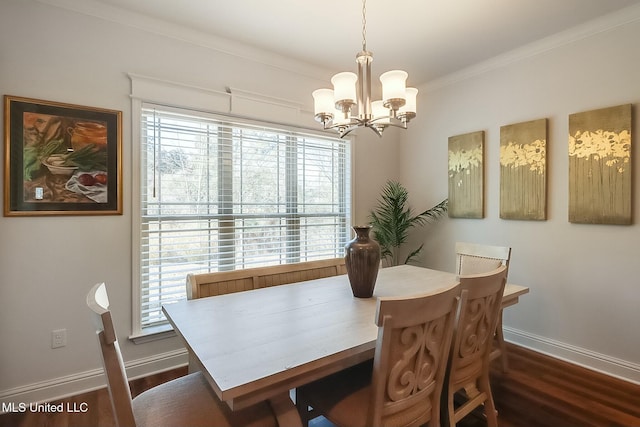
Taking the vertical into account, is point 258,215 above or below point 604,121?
below

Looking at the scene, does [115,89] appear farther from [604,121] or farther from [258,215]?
[604,121]

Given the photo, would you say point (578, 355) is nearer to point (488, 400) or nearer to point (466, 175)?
point (488, 400)

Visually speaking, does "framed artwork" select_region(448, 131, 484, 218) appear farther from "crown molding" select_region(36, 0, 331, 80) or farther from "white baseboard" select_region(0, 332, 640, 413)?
"crown molding" select_region(36, 0, 331, 80)

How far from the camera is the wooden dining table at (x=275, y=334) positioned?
1.05m

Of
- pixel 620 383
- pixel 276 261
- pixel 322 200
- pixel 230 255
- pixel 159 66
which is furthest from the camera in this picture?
pixel 322 200

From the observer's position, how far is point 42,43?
6.88 feet

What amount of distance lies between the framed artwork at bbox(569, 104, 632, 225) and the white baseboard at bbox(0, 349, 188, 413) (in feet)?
11.1

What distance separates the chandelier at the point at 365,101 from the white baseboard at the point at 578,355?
2294 millimetres

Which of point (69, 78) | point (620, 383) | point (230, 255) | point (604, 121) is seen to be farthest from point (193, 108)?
point (620, 383)

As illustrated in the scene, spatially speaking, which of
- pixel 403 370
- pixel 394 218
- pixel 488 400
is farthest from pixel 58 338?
pixel 394 218

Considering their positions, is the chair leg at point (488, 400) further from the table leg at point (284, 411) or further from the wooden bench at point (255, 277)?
the wooden bench at point (255, 277)

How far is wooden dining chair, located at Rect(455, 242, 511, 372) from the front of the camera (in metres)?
2.39

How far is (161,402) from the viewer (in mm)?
1288

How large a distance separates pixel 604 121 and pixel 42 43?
3939 mm
